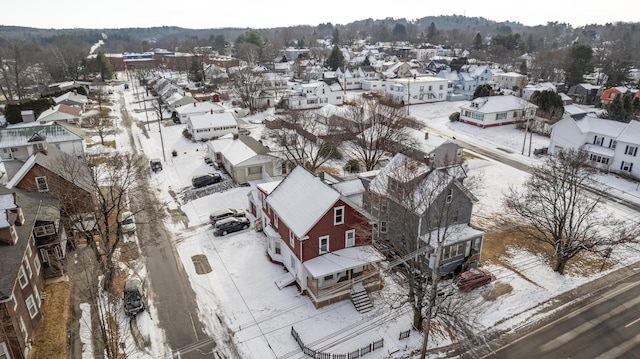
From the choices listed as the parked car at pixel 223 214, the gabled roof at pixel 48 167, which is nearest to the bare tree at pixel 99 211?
the gabled roof at pixel 48 167

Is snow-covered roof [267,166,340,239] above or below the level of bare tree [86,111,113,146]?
above

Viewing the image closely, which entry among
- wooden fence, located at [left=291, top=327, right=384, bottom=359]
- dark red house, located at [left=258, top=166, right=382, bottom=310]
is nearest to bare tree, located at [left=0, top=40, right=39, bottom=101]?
dark red house, located at [left=258, top=166, right=382, bottom=310]

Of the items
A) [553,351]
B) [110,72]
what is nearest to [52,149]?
[553,351]

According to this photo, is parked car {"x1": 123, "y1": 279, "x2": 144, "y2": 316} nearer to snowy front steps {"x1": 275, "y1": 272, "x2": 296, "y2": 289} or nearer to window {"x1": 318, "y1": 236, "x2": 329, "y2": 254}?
snowy front steps {"x1": 275, "y1": 272, "x2": 296, "y2": 289}

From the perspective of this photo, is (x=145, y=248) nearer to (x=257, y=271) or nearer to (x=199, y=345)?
(x=257, y=271)

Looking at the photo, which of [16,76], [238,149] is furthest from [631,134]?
[16,76]
